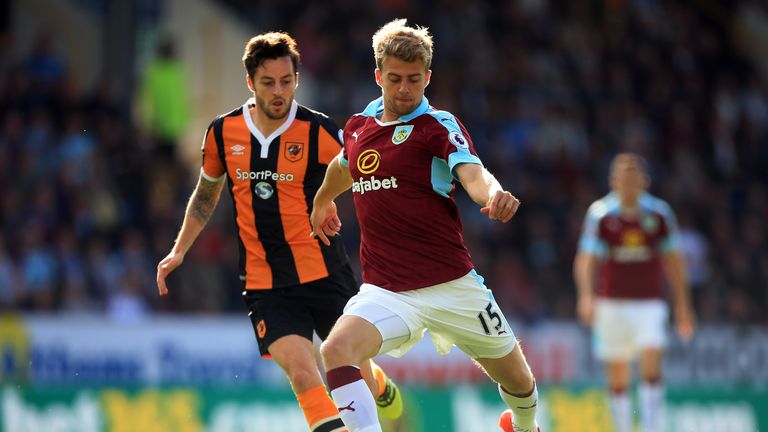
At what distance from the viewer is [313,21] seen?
20.5 metres

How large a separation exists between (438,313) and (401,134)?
941 mm

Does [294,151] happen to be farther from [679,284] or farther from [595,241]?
[679,284]

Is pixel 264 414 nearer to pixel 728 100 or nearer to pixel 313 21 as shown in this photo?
pixel 313 21

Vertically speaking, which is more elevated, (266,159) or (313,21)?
(313,21)

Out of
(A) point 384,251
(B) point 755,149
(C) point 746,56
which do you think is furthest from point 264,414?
(C) point 746,56

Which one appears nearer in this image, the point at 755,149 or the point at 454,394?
the point at 454,394

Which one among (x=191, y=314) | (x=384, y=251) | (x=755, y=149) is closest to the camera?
(x=384, y=251)

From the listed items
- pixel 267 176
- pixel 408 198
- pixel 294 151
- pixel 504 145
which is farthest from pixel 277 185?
pixel 504 145

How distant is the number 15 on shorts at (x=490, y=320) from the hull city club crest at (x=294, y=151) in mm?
1628

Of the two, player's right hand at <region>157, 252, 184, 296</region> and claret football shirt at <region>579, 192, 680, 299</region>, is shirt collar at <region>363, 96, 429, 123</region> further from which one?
claret football shirt at <region>579, 192, 680, 299</region>

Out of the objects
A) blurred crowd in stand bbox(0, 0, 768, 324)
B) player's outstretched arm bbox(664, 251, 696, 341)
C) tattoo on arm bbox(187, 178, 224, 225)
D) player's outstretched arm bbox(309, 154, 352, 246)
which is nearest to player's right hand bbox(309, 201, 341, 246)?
player's outstretched arm bbox(309, 154, 352, 246)

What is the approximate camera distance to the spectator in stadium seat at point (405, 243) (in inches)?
266

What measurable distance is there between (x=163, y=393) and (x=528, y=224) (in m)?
7.70

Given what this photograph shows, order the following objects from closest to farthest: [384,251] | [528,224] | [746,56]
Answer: [384,251]
[528,224]
[746,56]
